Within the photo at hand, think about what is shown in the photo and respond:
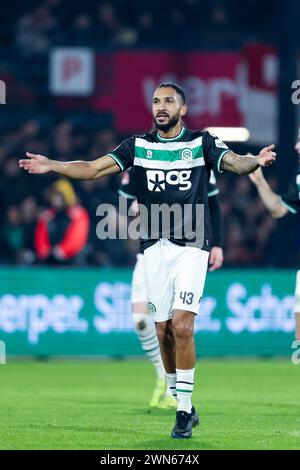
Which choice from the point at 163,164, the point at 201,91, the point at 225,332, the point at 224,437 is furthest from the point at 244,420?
the point at 201,91

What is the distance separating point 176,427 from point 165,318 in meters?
0.94

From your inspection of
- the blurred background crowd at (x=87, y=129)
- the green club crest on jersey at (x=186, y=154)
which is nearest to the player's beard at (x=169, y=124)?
the green club crest on jersey at (x=186, y=154)

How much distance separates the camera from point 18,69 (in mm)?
24078

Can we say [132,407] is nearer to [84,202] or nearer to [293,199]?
[293,199]

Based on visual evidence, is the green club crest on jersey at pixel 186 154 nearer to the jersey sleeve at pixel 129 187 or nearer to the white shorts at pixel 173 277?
the white shorts at pixel 173 277

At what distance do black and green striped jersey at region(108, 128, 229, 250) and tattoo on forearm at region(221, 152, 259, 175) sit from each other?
6.4 inches

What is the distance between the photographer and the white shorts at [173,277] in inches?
398

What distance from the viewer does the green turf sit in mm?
9703

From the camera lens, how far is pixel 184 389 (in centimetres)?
998

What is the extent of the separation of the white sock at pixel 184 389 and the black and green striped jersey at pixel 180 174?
1.01m

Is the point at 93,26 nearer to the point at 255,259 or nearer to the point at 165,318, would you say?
the point at 255,259

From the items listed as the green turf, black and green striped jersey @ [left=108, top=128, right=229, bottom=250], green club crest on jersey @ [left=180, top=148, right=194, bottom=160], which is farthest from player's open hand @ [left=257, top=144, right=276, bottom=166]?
the green turf

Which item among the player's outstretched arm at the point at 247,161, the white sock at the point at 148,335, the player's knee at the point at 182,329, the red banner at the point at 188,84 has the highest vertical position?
the red banner at the point at 188,84

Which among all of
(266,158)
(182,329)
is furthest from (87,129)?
(266,158)
